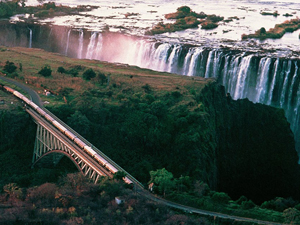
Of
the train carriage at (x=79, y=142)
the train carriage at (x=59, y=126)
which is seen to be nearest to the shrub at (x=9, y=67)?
the train carriage at (x=59, y=126)

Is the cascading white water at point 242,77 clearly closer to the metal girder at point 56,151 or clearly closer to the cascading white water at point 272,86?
the cascading white water at point 272,86

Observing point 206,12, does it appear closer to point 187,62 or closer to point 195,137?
point 187,62

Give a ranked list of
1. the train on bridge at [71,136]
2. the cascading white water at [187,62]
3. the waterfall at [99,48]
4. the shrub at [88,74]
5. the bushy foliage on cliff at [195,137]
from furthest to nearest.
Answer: the waterfall at [99,48] < the cascading white water at [187,62] < the shrub at [88,74] < the bushy foliage on cliff at [195,137] < the train on bridge at [71,136]

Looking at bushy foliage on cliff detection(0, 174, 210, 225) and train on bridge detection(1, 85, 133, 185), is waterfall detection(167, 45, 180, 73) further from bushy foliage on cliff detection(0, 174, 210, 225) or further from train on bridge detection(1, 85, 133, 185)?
bushy foliage on cliff detection(0, 174, 210, 225)

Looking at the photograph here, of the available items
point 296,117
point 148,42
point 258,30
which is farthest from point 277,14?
point 296,117

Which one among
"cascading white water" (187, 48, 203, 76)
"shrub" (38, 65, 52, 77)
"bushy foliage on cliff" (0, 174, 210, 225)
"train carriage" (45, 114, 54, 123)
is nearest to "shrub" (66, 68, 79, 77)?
"shrub" (38, 65, 52, 77)
